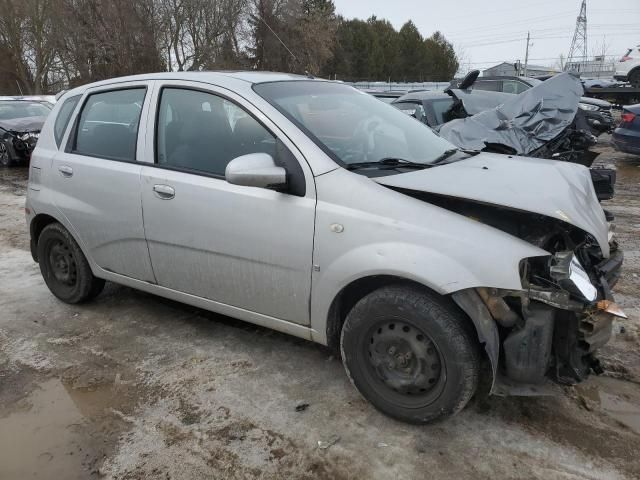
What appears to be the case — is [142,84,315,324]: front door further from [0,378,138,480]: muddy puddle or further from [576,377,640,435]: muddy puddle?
[576,377,640,435]: muddy puddle

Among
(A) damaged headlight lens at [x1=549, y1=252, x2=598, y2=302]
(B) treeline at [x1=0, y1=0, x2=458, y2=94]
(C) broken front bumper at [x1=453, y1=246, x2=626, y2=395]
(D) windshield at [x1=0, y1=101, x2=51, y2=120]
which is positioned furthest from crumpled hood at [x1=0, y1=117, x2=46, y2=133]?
(B) treeline at [x1=0, y1=0, x2=458, y2=94]

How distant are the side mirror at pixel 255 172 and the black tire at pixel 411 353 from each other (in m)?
0.78

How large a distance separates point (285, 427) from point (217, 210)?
1.27 m

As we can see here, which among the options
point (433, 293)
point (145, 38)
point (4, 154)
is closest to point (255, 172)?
point (433, 293)

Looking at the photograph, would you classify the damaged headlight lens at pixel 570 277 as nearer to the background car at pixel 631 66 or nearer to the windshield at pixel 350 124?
the windshield at pixel 350 124

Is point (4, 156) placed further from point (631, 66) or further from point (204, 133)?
point (631, 66)

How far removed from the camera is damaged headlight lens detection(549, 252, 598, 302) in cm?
233

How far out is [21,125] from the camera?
40.0 feet

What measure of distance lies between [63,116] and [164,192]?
1.53 metres

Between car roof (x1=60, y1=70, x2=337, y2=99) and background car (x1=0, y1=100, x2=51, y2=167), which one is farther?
background car (x1=0, y1=100, x2=51, y2=167)

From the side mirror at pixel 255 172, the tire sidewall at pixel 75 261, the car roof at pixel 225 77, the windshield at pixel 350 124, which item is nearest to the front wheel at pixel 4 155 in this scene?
the tire sidewall at pixel 75 261

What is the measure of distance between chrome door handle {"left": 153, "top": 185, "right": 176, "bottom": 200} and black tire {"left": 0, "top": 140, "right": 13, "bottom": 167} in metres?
10.8

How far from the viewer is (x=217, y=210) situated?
3.06m

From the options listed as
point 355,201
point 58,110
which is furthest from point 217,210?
point 58,110
